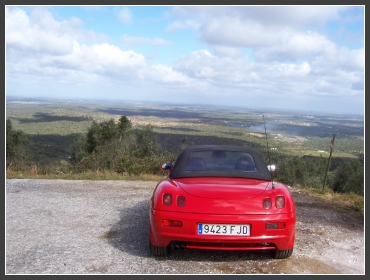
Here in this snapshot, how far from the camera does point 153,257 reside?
4.09 m

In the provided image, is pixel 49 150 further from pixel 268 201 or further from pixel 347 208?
pixel 268 201

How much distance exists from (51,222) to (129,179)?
16.9 ft

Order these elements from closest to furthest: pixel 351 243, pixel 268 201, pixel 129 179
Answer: pixel 268 201 < pixel 351 243 < pixel 129 179

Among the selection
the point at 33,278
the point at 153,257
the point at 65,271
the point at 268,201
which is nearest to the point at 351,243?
the point at 268,201

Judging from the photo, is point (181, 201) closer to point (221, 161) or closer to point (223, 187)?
point (223, 187)

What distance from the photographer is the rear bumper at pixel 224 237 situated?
145 inches

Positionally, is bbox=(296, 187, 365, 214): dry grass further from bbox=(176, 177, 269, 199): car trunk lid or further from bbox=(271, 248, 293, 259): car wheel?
bbox=(176, 177, 269, 199): car trunk lid

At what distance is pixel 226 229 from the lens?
368 cm

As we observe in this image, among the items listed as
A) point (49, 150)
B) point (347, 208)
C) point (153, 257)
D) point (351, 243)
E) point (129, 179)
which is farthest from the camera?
point (49, 150)

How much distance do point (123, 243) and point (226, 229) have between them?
5.28 ft

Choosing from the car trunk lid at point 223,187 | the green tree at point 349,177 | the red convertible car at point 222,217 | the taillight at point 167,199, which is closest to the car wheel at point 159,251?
the red convertible car at point 222,217

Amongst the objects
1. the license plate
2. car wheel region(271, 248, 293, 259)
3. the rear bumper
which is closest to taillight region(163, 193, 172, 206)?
the rear bumper

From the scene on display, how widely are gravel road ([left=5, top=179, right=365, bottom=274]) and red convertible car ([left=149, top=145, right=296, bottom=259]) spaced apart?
24cm

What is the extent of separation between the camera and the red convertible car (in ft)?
12.1
